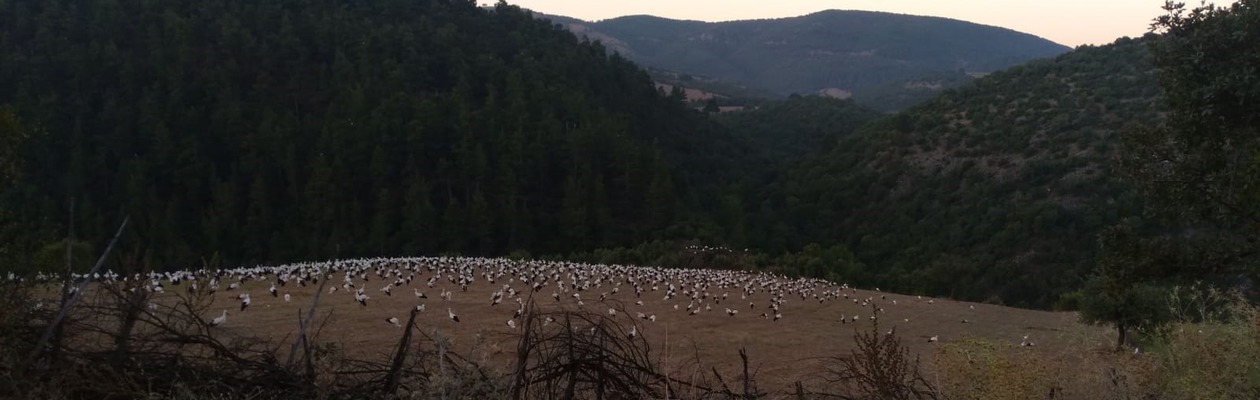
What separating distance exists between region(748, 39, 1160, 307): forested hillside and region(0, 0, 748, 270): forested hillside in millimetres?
12798

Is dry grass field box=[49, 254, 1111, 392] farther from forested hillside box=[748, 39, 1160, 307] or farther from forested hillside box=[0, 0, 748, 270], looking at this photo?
forested hillside box=[0, 0, 748, 270]

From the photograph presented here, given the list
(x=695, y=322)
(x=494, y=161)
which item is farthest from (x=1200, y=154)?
(x=494, y=161)

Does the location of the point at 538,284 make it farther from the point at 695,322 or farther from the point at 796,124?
the point at 796,124

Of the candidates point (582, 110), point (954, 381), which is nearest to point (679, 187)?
point (582, 110)

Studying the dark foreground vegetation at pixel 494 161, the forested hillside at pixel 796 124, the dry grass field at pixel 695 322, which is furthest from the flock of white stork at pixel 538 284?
the forested hillside at pixel 796 124

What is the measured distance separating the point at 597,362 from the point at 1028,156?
183ft

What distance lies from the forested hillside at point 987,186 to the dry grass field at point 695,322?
15436 mm

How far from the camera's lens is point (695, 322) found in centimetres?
1862

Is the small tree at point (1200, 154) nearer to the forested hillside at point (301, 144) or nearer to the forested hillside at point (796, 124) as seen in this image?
the forested hillside at point (301, 144)

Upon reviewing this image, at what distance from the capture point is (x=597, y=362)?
523 cm

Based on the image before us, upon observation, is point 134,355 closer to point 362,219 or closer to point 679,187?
point 362,219

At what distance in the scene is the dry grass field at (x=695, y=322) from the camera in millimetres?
13188

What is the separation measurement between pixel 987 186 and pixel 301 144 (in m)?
53.3

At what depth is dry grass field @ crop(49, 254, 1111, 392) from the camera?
13188 millimetres
